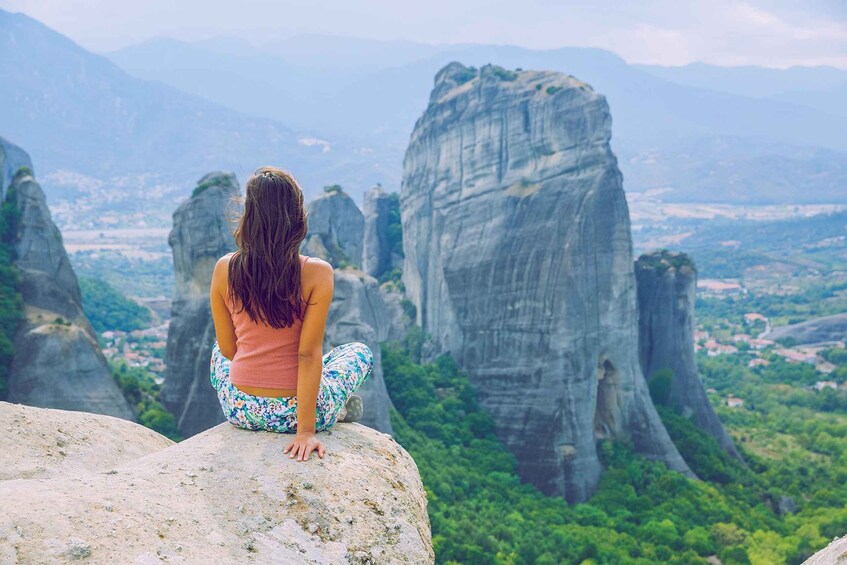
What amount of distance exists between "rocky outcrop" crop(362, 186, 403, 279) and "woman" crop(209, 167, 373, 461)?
35328 mm

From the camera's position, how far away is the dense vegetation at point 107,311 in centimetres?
4597

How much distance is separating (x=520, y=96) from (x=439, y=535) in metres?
16.1

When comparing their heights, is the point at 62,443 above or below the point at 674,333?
above

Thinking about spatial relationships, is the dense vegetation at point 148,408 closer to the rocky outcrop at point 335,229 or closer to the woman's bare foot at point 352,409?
the rocky outcrop at point 335,229

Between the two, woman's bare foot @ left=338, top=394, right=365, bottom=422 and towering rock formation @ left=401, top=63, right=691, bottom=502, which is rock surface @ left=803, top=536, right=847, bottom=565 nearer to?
woman's bare foot @ left=338, top=394, right=365, bottom=422

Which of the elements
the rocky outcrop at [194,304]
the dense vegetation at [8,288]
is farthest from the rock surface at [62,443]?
the rocky outcrop at [194,304]

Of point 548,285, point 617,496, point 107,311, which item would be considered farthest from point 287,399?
point 107,311

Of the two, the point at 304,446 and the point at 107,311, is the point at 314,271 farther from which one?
the point at 107,311

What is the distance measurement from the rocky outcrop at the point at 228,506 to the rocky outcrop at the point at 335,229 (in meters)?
19.2

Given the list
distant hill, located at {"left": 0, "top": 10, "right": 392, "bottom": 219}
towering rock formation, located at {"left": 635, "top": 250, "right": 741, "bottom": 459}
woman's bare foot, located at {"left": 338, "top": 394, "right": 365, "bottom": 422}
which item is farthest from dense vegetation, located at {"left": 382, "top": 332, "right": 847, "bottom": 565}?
distant hill, located at {"left": 0, "top": 10, "right": 392, "bottom": 219}

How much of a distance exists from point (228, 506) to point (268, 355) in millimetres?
1241

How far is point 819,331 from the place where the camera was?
6197 centimetres

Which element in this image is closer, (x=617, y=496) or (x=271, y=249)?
(x=271, y=249)

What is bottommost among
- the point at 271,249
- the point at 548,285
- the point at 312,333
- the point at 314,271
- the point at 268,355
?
the point at 548,285
